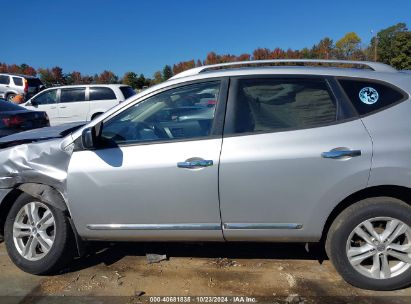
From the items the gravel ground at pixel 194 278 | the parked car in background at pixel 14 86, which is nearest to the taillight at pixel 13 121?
the gravel ground at pixel 194 278

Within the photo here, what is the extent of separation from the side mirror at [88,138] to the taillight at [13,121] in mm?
5678

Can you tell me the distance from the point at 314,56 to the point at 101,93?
65.4 metres

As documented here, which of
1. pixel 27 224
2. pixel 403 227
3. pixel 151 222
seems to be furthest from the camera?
pixel 27 224

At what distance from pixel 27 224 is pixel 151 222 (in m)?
1.25

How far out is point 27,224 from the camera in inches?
152

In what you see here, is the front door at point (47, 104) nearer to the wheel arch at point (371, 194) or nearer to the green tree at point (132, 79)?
the wheel arch at point (371, 194)

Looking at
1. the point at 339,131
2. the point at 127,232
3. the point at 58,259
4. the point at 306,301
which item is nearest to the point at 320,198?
the point at 339,131

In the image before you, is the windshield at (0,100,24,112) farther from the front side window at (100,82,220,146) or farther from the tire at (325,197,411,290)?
the tire at (325,197,411,290)

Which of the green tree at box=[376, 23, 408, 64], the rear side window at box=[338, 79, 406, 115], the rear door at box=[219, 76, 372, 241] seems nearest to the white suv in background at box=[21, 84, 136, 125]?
the rear door at box=[219, 76, 372, 241]

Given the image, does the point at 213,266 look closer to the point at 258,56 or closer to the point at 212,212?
the point at 212,212

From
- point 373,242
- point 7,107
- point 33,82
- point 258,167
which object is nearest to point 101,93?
point 7,107

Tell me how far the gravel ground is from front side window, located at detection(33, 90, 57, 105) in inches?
445

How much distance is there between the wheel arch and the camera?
10.7 ft

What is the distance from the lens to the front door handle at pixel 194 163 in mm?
3312
